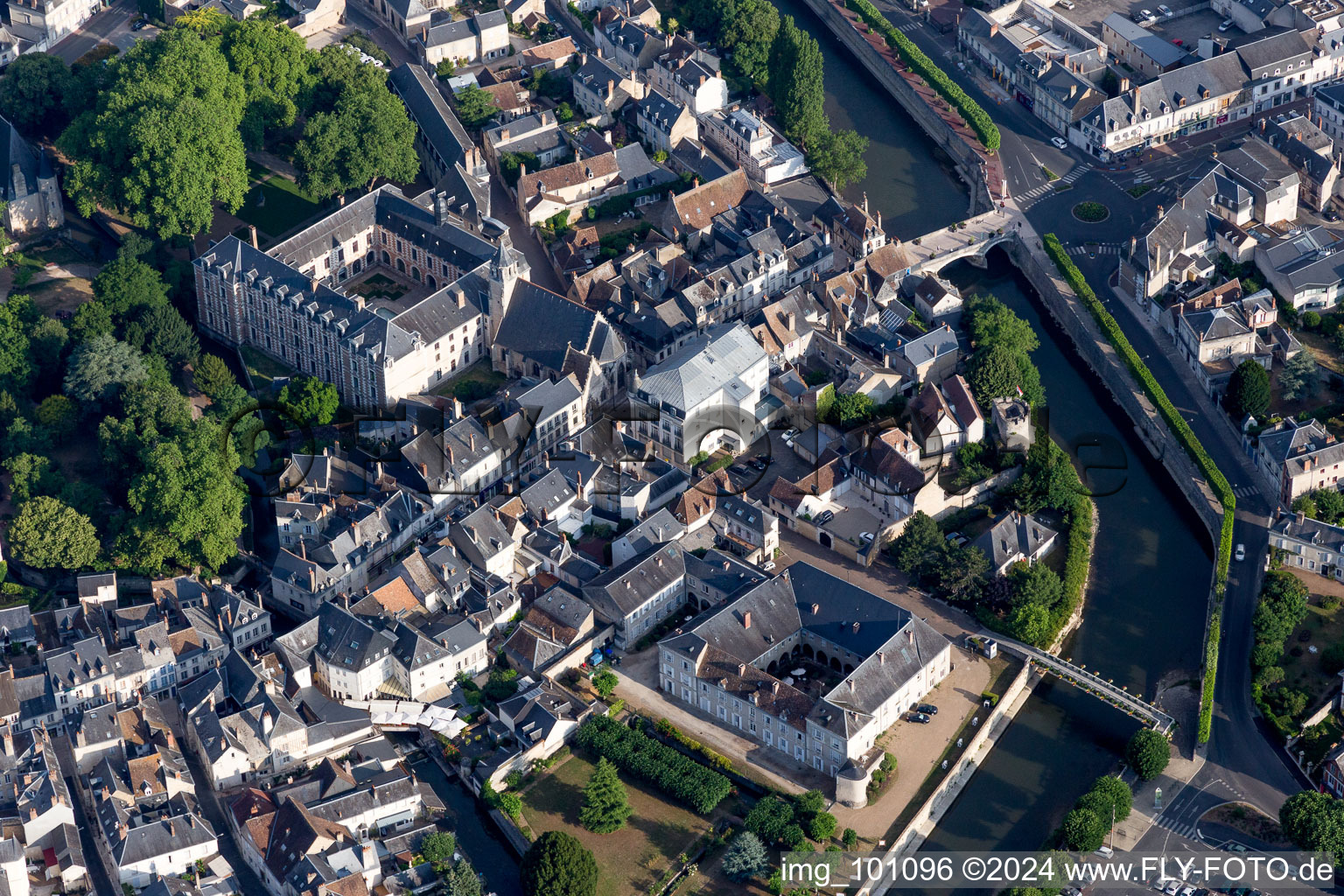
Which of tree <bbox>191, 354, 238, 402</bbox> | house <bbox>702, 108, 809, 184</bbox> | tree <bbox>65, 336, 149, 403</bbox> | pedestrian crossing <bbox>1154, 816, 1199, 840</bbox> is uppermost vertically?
house <bbox>702, 108, 809, 184</bbox>

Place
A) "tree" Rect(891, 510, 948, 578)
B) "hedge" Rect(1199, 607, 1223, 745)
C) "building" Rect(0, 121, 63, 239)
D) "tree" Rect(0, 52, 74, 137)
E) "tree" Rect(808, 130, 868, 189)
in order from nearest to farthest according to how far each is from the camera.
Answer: "hedge" Rect(1199, 607, 1223, 745)
"tree" Rect(891, 510, 948, 578)
"building" Rect(0, 121, 63, 239)
"tree" Rect(0, 52, 74, 137)
"tree" Rect(808, 130, 868, 189)

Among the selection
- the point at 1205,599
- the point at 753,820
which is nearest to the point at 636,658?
the point at 753,820

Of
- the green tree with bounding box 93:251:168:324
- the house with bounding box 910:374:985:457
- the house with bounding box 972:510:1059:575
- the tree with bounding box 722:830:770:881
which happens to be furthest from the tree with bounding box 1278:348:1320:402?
the green tree with bounding box 93:251:168:324

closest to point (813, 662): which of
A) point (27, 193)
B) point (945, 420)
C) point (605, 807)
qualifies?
point (605, 807)

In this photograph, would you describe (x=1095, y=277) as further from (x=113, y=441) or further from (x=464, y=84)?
(x=113, y=441)

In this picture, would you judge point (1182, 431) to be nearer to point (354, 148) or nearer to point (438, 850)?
point (438, 850)

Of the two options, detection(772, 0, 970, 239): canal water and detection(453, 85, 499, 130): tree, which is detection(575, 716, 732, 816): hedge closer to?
detection(772, 0, 970, 239): canal water
